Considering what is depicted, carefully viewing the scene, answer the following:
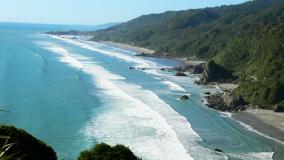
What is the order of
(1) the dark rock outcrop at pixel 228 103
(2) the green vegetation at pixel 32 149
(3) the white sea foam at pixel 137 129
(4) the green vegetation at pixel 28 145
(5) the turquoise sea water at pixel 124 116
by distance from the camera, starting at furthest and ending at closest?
1. (1) the dark rock outcrop at pixel 228 103
2. (5) the turquoise sea water at pixel 124 116
3. (3) the white sea foam at pixel 137 129
4. (4) the green vegetation at pixel 28 145
5. (2) the green vegetation at pixel 32 149

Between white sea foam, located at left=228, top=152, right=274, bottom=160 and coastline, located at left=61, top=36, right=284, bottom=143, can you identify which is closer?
white sea foam, located at left=228, top=152, right=274, bottom=160

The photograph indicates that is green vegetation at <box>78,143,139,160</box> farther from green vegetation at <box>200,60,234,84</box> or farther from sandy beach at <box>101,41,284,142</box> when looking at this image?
green vegetation at <box>200,60,234,84</box>

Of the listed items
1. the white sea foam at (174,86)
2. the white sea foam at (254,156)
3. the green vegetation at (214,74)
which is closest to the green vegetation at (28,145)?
the white sea foam at (254,156)

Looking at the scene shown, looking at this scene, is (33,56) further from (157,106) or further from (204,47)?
(157,106)

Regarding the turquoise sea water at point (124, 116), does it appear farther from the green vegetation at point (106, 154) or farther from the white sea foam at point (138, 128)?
the green vegetation at point (106, 154)

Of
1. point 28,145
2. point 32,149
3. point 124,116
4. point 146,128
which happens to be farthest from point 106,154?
point 124,116

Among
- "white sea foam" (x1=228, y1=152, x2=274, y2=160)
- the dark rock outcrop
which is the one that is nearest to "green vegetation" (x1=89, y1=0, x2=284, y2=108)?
the dark rock outcrop

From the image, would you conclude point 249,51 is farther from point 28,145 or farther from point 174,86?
point 28,145

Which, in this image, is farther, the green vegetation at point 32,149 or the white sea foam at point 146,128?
the white sea foam at point 146,128
